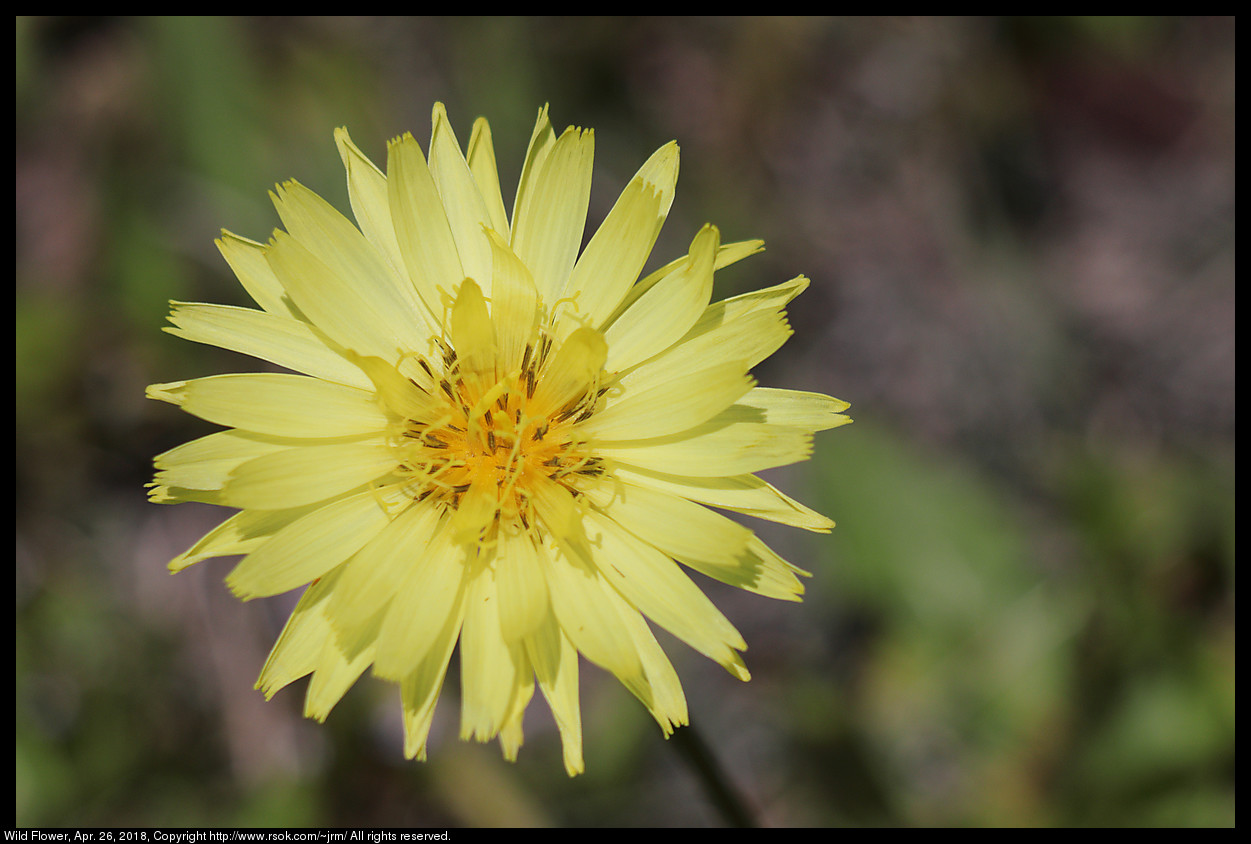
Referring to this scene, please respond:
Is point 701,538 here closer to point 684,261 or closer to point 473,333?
point 684,261

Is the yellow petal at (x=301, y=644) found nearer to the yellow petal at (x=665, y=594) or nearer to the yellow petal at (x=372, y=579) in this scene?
the yellow petal at (x=372, y=579)

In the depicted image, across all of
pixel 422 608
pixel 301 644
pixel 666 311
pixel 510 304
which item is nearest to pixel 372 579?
pixel 422 608

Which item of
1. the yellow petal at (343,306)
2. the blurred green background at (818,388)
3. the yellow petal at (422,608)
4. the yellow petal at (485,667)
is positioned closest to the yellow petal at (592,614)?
the yellow petal at (485,667)

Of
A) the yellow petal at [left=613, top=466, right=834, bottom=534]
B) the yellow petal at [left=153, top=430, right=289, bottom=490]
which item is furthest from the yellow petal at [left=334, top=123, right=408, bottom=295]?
the yellow petal at [left=613, top=466, right=834, bottom=534]

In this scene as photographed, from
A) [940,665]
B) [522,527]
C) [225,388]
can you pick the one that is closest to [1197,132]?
[940,665]
